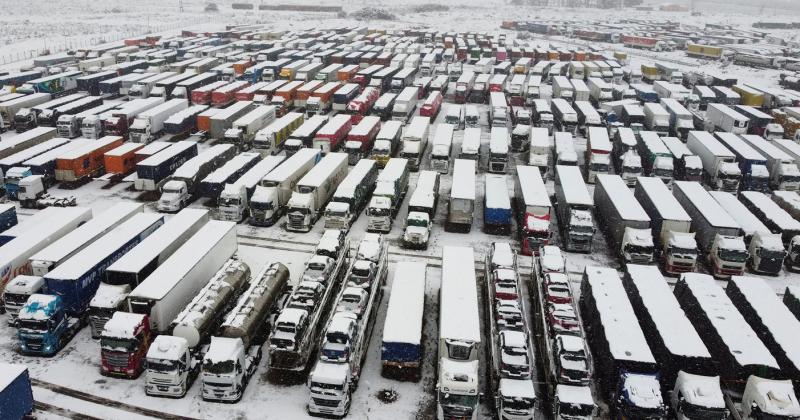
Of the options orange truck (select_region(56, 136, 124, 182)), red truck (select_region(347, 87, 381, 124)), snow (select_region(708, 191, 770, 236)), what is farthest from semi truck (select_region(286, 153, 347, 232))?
snow (select_region(708, 191, 770, 236))

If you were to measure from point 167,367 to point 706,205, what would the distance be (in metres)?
33.1

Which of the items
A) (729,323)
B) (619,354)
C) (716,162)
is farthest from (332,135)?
(729,323)

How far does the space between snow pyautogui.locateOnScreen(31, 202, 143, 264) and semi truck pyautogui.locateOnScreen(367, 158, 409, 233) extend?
1440 centimetres

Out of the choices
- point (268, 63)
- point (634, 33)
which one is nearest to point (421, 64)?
point (268, 63)

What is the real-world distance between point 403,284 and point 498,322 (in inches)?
192

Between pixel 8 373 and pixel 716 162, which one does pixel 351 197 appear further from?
pixel 716 162

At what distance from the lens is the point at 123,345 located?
2244cm

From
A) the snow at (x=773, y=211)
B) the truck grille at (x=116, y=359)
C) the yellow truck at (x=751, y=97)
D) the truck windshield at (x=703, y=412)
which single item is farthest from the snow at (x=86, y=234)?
the yellow truck at (x=751, y=97)

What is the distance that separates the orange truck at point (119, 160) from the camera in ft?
143

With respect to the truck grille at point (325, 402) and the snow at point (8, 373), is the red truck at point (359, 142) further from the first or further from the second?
the snow at point (8, 373)

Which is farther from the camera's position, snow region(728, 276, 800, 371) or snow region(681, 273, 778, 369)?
snow region(728, 276, 800, 371)

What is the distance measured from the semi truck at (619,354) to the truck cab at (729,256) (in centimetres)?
945

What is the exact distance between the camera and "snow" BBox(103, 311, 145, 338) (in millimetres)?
22453

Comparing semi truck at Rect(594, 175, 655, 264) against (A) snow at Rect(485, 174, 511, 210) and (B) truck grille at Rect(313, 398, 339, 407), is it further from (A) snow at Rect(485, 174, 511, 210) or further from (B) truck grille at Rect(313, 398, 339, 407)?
(B) truck grille at Rect(313, 398, 339, 407)
